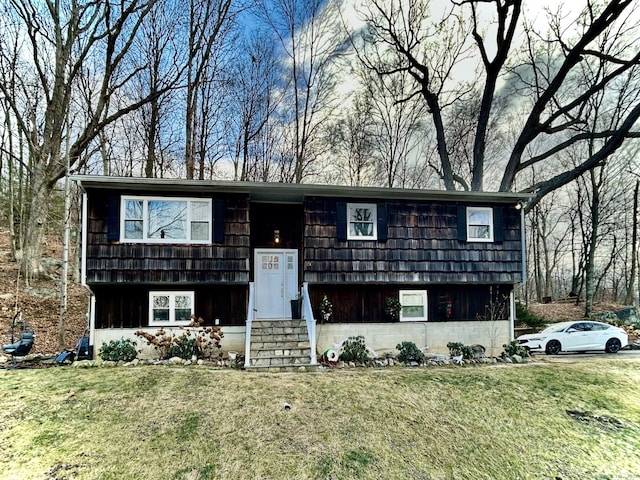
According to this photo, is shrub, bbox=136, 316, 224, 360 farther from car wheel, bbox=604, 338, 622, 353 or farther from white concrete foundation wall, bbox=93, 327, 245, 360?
car wheel, bbox=604, 338, 622, 353

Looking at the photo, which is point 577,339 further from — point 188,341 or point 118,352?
point 118,352

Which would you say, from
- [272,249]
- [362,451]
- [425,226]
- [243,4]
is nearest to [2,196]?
[243,4]

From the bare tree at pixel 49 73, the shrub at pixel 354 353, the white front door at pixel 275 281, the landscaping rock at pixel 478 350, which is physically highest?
the bare tree at pixel 49 73

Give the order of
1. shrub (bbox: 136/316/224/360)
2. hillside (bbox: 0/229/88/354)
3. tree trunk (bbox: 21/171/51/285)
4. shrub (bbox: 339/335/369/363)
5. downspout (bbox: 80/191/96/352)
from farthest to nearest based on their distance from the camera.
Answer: tree trunk (bbox: 21/171/51/285) → hillside (bbox: 0/229/88/354) → shrub (bbox: 339/335/369/363) → shrub (bbox: 136/316/224/360) → downspout (bbox: 80/191/96/352)

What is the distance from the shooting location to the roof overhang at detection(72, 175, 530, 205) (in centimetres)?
847

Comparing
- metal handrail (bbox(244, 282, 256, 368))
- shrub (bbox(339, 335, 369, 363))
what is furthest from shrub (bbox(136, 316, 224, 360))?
shrub (bbox(339, 335, 369, 363))

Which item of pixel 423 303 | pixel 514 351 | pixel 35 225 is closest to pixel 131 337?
pixel 35 225

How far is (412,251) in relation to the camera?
394 inches

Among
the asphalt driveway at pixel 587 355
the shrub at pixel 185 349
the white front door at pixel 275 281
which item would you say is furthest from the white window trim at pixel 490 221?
the shrub at pixel 185 349

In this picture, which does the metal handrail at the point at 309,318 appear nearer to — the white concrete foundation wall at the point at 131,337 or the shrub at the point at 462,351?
the white concrete foundation wall at the point at 131,337

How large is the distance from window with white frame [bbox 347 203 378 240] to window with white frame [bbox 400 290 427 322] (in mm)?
1953

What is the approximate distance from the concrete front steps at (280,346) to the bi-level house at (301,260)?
5 cm

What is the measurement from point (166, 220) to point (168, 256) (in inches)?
35.6

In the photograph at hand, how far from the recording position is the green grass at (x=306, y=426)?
462 centimetres
